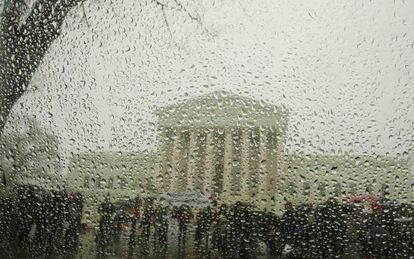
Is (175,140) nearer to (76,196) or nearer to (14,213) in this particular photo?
(76,196)

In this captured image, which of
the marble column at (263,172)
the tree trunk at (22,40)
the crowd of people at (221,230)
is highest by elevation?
the tree trunk at (22,40)

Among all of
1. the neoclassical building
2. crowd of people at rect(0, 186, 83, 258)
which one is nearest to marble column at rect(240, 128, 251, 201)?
the neoclassical building

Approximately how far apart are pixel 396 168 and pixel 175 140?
1.01 m

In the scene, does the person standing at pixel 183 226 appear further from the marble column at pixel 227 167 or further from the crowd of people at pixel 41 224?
the crowd of people at pixel 41 224

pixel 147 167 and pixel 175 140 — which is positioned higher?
pixel 175 140

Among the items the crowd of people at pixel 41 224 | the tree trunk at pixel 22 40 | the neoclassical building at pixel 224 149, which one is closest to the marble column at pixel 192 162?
the neoclassical building at pixel 224 149

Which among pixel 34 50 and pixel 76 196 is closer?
pixel 76 196

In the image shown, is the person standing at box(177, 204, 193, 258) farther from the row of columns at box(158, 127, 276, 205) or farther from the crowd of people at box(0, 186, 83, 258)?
the crowd of people at box(0, 186, 83, 258)

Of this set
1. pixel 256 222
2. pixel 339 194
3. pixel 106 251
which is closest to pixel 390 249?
pixel 339 194

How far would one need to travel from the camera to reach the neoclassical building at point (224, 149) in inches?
78.4

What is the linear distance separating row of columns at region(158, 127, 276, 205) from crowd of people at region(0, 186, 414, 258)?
0.09m

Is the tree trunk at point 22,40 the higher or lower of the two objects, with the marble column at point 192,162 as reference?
higher

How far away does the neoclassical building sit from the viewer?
78.4 inches

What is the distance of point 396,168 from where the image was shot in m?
1.97
